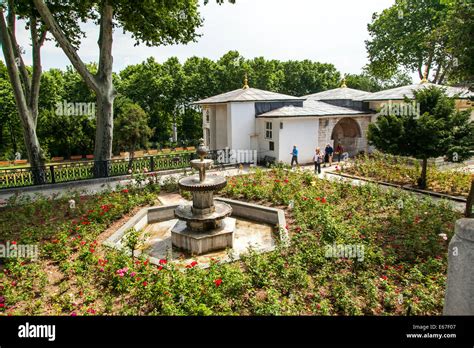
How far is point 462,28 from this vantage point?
27.9 feet

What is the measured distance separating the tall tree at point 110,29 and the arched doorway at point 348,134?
44.9 feet

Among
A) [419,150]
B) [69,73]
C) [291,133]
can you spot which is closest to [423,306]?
[419,150]

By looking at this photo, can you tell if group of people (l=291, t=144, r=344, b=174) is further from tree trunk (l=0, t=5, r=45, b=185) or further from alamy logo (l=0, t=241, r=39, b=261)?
alamy logo (l=0, t=241, r=39, b=261)

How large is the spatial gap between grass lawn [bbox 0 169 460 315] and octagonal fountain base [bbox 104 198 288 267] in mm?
583

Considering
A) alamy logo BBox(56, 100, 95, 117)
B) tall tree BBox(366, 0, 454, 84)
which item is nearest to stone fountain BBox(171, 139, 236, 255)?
alamy logo BBox(56, 100, 95, 117)

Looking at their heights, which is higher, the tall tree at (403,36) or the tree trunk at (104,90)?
the tall tree at (403,36)

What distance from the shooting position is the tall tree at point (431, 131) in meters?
13.2

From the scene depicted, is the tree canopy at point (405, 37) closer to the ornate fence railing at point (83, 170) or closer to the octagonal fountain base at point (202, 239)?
the ornate fence railing at point (83, 170)

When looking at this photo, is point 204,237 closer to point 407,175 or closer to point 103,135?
point 103,135

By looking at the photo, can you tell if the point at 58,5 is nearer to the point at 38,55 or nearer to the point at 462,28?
the point at 38,55
